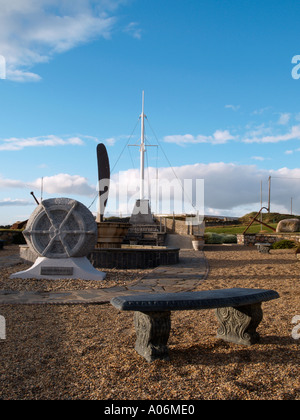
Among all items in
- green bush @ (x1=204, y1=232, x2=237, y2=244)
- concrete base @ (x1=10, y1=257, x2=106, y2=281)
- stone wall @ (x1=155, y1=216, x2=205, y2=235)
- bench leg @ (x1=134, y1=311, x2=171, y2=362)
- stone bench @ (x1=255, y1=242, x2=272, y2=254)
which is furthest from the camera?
stone wall @ (x1=155, y1=216, x2=205, y2=235)

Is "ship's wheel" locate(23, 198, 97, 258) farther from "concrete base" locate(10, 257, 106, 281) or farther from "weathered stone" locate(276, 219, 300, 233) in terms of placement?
"weathered stone" locate(276, 219, 300, 233)

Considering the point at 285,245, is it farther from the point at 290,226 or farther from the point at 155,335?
the point at 155,335

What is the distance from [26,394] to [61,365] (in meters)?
0.61

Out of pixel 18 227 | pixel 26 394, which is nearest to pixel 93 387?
pixel 26 394

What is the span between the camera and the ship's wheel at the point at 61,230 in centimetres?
897

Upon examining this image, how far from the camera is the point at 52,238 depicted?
8.99 metres

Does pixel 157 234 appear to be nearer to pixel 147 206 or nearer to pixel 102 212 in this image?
pixel 102 212

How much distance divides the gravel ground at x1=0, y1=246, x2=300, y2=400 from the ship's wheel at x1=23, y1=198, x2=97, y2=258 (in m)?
3.10

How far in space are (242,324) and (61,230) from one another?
5.83 m

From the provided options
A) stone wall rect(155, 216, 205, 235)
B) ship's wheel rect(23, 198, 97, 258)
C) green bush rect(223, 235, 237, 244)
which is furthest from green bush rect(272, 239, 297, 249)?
ship's wheel rect(23, 198, 97, 258)

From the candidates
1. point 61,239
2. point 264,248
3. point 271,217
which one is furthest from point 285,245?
point 271,217

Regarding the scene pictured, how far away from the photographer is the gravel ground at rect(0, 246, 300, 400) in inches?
119

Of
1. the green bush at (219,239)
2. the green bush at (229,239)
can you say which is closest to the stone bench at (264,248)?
the green bush at (219,239)

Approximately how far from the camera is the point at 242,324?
4.25 metres
